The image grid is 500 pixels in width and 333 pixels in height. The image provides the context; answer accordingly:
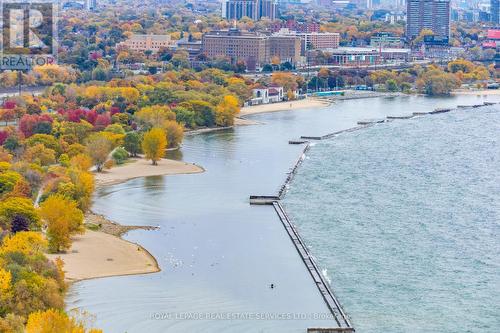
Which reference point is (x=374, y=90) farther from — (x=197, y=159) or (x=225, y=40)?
(x=197, y=159)

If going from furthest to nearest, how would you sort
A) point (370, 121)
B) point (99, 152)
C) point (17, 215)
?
point (370, 121) → point (99, 152) → point (17, 215)

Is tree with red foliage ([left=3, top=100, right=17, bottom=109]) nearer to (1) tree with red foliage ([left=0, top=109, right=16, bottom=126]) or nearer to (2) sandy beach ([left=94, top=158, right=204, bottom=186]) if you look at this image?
(1) tree with red foliage ([left=0, top=109, right=16, bottom=126])

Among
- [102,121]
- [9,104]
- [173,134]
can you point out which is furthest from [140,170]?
[9,104]

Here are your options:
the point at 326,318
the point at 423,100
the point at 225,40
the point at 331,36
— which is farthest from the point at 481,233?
the point at 331,36

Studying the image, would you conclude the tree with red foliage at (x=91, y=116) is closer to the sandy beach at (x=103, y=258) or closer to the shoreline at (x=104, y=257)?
the shoreline at (x=104, y=257)

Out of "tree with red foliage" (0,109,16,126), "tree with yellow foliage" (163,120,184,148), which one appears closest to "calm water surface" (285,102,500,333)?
"tree with yellow foliage" (163,120,184,148)

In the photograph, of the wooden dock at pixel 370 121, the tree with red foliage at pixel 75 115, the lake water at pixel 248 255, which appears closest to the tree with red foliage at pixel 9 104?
the tree with red foliage at pixel 75 115

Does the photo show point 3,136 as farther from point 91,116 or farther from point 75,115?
point 91,116
